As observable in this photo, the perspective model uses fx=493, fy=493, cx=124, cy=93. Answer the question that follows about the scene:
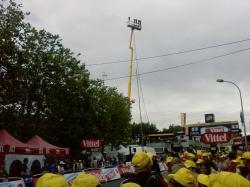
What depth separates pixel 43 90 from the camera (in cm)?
3866

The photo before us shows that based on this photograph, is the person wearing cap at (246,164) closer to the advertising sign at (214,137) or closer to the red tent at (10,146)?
the advertising sign at (214,137)

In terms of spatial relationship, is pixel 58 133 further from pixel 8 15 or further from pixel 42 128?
pixel 8 15

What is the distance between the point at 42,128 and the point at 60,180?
115 ft

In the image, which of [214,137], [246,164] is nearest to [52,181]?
[246,164]

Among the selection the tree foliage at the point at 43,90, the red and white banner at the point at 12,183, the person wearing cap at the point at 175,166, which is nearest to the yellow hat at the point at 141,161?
the person wearing cap at the point at 175,166

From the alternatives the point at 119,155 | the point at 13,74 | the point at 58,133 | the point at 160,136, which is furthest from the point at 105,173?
the point at 119,155

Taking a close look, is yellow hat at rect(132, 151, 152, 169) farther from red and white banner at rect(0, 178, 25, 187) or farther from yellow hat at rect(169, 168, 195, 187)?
red and white banner at rect(0, 178, 25, 187)

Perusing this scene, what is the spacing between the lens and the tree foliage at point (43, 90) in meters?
31.4

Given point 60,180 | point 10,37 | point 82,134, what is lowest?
point 60,180

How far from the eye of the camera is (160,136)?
181ft

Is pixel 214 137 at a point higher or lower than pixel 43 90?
lower

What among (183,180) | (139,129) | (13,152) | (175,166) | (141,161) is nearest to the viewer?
(183,180)

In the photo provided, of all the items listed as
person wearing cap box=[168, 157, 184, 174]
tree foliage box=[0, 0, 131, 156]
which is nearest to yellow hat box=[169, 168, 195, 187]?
person wearing cap box=[168, 157, 184, 174]

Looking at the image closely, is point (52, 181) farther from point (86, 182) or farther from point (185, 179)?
point (185, 179)
